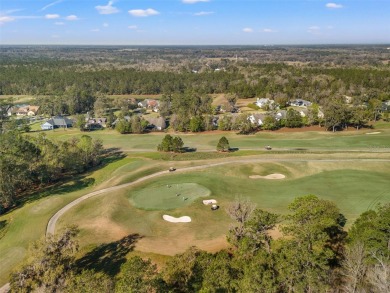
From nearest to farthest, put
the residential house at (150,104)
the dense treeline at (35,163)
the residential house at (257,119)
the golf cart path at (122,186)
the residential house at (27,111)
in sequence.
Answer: the golf cart path at (122,186) < the dense treeline at (35,163) < the residential house at (257,119) < the residential house at (150,104) < the residential house at (27,111)

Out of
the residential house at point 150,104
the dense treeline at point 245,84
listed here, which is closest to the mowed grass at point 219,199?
the dense treeline at point 245,84

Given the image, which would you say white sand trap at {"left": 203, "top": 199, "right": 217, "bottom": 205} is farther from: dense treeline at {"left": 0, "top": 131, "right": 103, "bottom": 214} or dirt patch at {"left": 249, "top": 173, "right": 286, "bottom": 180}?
dense treeline at {"left": 0, "top": 131, "right": 103, "bottom": 214}

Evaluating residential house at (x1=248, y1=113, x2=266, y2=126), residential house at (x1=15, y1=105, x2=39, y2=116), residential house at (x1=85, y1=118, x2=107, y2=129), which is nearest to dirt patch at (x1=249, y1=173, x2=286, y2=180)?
residential house at (x1=248, y1=113, x2=266, y2=126)

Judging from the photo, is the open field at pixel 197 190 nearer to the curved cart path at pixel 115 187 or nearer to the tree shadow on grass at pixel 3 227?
the tree shadow on grass at pixel 3 227

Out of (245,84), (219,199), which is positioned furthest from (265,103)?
(219,199)

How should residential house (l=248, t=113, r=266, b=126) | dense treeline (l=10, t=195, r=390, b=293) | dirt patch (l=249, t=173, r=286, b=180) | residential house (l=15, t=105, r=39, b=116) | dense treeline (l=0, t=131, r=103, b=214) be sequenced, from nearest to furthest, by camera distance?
dense treeline (l=10, t=195, r=390, b=293) < dense treeline (l=0, t=131, r=103, b=214) < dirt patch (l=249, t=173, r=286, b=180) < residential house (l=248, t=113, r=266, b=126) < residential house (l=15, t=105, r=39, b=116)

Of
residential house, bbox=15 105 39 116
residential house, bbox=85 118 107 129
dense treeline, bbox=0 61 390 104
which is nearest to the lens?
residential house, bbox=85 118 107 129

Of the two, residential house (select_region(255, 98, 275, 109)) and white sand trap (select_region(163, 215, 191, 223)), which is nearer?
white sand trap (select_region(163, 215, 191, 223))

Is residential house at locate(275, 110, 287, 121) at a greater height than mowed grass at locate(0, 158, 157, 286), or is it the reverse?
residential house at locate(275, 110, 287, 121)
